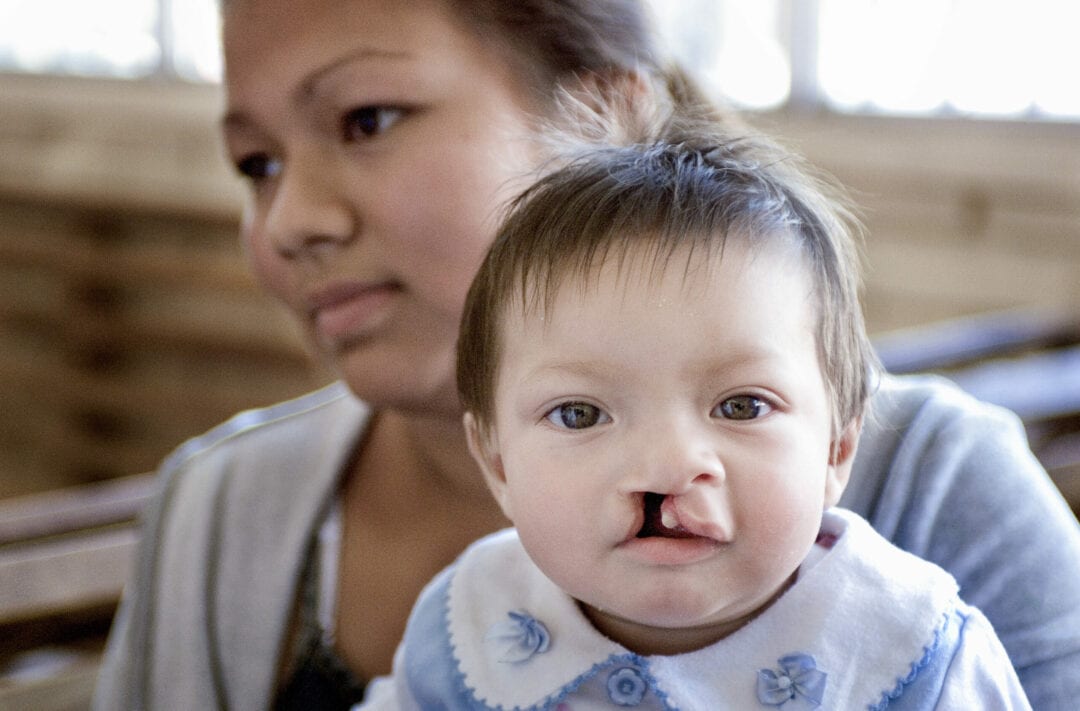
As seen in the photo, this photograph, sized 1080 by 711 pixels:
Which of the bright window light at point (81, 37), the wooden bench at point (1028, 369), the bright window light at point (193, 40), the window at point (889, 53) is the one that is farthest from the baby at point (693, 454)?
the bright window light at point (81, 37)

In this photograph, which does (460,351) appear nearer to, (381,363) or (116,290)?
(381,363)

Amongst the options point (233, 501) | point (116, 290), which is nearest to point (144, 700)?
point (233, 501)

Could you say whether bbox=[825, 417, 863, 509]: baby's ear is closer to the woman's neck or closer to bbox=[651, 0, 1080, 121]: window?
the woman's neck

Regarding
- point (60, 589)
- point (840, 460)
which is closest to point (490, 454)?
point (840, 460)

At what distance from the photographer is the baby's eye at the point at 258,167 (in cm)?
118

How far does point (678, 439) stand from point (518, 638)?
0.20 meters

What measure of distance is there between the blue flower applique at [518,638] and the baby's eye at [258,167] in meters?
0.51

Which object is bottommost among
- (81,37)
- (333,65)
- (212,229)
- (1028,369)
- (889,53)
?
(212,229)

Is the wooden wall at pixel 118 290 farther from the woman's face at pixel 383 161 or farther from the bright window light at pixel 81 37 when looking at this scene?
the woman's face at pixel 383 161

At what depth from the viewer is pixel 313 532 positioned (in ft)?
4.15

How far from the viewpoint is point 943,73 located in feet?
12.0

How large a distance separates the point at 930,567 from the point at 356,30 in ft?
2.02

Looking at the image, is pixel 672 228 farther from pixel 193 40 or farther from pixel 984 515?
pixel 193 40

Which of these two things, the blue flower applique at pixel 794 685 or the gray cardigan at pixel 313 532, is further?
the gray cardigan at pixel 313 532
